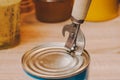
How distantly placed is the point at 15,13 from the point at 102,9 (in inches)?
8.5

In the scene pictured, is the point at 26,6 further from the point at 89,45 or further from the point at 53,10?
the point at 89,45

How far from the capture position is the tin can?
0.41 m

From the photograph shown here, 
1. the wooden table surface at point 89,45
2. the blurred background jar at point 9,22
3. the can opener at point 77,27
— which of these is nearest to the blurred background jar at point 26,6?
the wooden table surface at point 89,45

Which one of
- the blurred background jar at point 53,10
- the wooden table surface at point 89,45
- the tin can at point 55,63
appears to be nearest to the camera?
the tin can at point 55,63

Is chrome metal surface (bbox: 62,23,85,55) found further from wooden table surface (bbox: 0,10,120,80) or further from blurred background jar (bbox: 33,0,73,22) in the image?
blurred background jar (bbox: 33,0,73,22)

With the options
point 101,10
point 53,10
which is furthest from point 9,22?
point 101,10

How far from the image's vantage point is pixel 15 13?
615 millimetres

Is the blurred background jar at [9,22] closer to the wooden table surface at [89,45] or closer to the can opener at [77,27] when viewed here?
the wooden table surface at [89,45]

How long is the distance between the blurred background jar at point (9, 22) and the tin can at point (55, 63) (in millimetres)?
150

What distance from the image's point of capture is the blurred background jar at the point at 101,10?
2.30 ft

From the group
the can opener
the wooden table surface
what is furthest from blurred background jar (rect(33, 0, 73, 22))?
the can opener

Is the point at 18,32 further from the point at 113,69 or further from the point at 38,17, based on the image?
the point at 113,69

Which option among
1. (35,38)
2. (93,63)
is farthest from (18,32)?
(93,63)

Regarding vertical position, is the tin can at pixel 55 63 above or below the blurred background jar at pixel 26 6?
above
